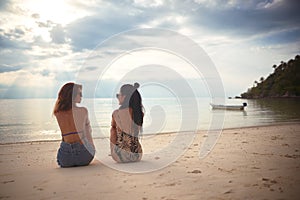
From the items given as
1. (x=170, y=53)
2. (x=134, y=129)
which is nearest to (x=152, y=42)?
(x=170, y=53)

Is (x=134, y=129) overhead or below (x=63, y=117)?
below

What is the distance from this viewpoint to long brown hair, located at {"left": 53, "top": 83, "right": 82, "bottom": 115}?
14.7 ft

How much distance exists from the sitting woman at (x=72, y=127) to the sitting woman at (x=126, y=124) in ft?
1.86

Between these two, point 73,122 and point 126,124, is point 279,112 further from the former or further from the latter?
point 73,122

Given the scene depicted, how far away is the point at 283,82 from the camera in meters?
95.6

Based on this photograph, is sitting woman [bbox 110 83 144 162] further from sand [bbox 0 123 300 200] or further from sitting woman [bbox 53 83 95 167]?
sitting woman [bbox 53 83 95 167]

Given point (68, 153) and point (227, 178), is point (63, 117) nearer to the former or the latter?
point (68, 153)

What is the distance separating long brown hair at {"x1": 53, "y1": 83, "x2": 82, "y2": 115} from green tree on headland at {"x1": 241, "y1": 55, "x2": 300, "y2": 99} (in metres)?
103

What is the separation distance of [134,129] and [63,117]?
147 centimetres

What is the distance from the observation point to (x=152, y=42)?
6.79 meters

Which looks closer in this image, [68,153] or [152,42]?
[68,153]

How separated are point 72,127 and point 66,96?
0.63m

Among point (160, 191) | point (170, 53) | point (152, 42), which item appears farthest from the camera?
point (152, 42)

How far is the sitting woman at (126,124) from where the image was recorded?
4875mm
